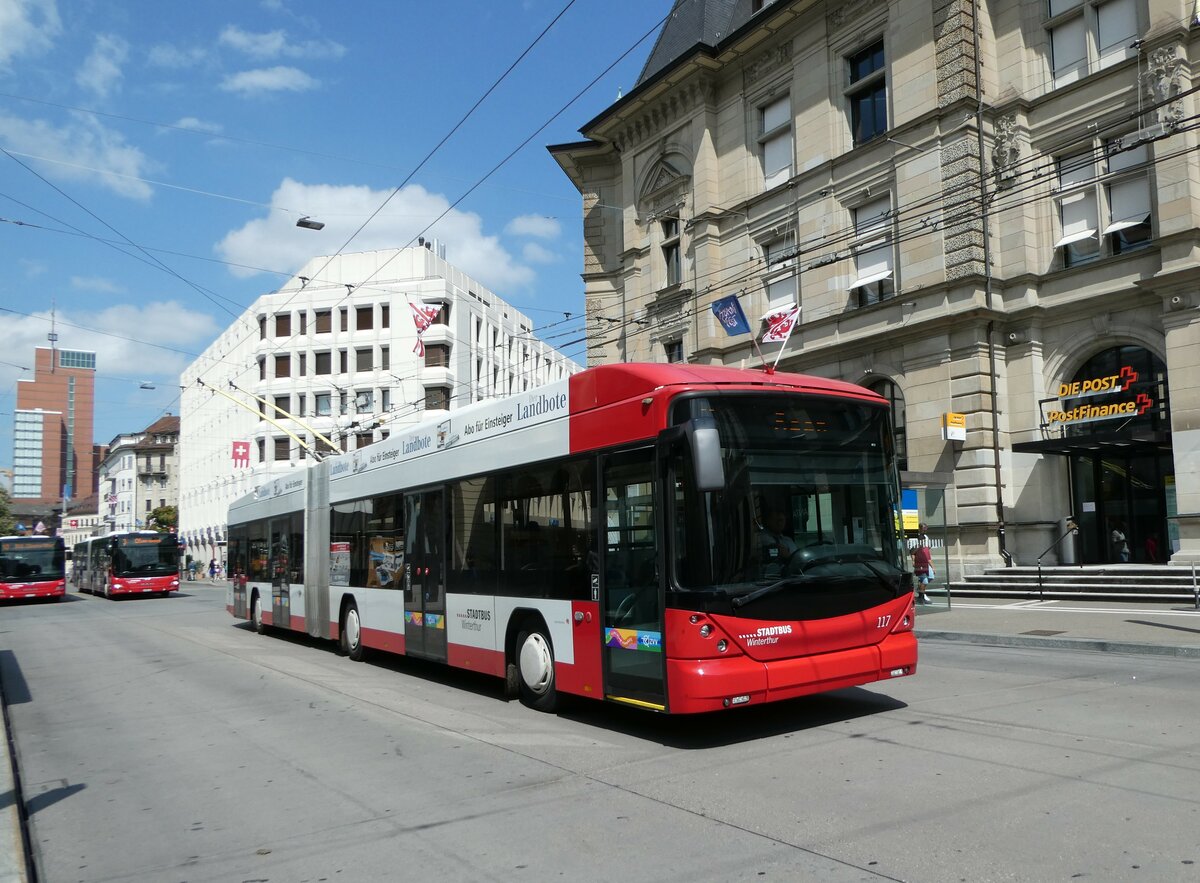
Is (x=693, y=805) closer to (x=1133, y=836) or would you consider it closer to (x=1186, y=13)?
(x=1133, y=836)

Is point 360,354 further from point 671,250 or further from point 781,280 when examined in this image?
point 781,280

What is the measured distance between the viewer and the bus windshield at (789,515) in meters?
7.43

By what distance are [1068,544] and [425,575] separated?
59.5 ft

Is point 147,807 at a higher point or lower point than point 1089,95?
lower

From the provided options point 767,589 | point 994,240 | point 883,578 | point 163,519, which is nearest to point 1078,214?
point 994,240

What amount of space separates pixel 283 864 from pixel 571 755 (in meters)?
2.77

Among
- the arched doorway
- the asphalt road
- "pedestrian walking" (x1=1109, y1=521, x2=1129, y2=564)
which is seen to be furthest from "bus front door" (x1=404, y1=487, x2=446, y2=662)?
"pedestrian walking" (x1=1109, y1=521, x2=1129, y2=564)

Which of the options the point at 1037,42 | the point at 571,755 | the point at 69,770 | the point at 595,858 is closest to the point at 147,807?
the point at 69,770

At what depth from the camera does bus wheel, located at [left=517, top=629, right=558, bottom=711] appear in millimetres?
9434

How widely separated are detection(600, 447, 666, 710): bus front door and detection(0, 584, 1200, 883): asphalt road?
520mm

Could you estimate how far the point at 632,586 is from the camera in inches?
318

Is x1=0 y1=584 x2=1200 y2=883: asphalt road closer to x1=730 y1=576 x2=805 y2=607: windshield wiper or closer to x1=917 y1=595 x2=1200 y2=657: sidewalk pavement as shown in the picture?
x1=730 y1=576 x2=805 y2=607: windshield wiper

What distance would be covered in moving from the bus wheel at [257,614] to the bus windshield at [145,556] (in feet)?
79.1

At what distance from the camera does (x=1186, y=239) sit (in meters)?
21.1
